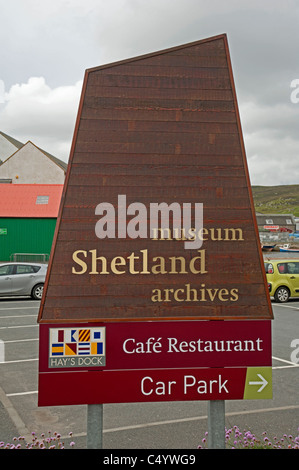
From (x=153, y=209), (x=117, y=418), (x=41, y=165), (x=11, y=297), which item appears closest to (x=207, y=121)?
(x=153, y=209)

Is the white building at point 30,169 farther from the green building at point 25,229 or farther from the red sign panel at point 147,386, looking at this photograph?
the red sign panel at point 147,386

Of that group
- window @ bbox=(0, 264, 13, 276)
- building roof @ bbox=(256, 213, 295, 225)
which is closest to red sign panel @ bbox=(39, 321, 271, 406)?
window @ bbox=(0, 264, 13, 276)

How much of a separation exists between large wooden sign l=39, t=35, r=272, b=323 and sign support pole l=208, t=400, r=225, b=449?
2.56 ft

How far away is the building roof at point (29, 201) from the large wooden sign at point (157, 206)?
26.5 meters

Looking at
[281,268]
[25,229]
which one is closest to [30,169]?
[25,229]

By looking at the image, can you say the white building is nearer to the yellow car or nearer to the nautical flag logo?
the yellow car

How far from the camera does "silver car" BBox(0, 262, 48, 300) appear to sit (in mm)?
16328

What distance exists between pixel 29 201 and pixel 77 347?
2887 centimetres

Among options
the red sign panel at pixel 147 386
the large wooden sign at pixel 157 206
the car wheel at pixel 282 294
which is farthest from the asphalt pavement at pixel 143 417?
the car wheel at pixel 282 294

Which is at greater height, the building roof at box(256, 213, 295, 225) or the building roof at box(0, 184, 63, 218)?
the building roof at box(256, 213, 295, 225)

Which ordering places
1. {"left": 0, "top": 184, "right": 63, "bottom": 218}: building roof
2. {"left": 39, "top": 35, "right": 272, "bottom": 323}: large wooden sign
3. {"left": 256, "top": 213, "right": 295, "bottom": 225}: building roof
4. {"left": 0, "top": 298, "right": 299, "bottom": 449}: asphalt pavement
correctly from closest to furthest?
{"left": 39, "top": 35, "right": 272, "bottom": 323}: large wooden sign, {"left": 0, "top": 298, "right": 299, "bottom": 449}: asphalt pavement, {"left": 0, "top": 184, "right": 63, "bottom": 218}: building roof, {"left": 256, "top": 213, "right": 295, "bottom": 225}: building roof

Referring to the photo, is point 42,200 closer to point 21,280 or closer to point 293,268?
point 21,280

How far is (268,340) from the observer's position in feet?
12.7
